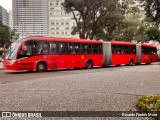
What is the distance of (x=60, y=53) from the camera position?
2131cm

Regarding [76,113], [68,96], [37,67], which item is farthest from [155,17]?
[76,113]

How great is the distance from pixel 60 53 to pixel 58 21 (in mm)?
110394

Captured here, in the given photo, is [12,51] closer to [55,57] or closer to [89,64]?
[55,57]

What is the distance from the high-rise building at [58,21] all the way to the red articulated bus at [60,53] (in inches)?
3978

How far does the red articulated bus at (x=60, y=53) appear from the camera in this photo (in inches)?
742

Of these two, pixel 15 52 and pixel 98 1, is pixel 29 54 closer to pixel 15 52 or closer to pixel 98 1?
pixel 15 52

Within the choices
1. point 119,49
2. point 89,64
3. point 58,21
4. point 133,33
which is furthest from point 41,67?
point 58,21

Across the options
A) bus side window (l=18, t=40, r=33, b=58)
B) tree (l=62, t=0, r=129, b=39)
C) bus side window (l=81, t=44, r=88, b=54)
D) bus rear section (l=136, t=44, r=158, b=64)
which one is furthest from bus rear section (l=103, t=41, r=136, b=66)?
bus side window (l=18, t=40, r=33, b=58)

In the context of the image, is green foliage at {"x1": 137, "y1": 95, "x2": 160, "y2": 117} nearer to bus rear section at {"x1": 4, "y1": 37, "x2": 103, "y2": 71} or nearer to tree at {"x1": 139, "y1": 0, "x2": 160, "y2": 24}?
bus rear section at {"x1": 4, "y1": 37, "x2": 103, "y2": 71}

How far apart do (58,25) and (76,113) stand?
125218 millimetres

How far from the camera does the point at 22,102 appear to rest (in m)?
7.36

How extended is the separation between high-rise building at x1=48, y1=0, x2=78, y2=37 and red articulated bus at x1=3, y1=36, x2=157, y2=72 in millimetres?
101034

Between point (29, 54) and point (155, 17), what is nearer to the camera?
point (29, 54)

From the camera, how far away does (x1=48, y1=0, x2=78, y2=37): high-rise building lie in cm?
12950
